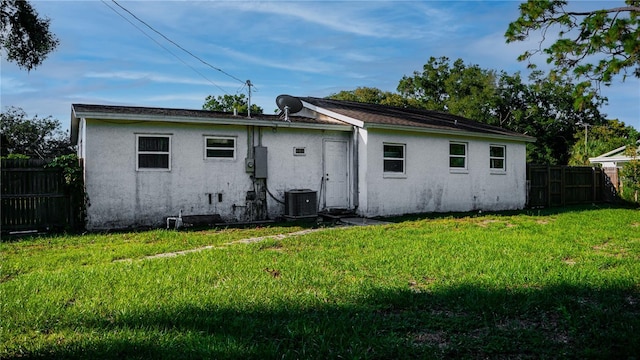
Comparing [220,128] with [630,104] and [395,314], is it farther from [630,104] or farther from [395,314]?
[630,104]

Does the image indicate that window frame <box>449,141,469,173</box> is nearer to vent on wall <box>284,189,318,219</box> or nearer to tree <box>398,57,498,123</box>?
vent on wall <box>284,189,318,219</box>

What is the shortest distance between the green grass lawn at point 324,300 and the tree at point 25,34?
964 centimetres

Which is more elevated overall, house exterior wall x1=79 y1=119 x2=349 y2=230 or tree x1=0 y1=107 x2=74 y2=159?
tree x1=0 y1=107 x2=74 y2=159

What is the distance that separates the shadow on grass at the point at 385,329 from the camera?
10.7ft

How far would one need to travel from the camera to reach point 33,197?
9.95 m

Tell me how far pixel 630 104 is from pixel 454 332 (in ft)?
52.9

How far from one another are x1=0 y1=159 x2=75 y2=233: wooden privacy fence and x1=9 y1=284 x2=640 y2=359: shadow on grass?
24.6ft

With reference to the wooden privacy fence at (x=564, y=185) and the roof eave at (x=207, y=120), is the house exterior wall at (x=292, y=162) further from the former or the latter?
the wooden privacy fence at (x=564, y=185)

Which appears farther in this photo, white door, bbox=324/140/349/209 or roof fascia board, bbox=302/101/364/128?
white door, bbox=324/140/349/209

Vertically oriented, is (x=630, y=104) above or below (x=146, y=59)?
below

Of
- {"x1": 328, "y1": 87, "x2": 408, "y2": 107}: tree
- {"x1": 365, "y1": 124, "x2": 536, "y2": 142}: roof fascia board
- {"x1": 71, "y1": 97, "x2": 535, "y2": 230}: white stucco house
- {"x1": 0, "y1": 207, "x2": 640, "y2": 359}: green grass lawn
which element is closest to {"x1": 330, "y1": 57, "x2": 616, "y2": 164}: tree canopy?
{"x1": 328, "y1": 87, "x2": 408, "y2": 107}: tree

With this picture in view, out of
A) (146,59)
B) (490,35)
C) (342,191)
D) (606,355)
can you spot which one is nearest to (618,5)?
→ (490,35)

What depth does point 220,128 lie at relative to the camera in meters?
11.9

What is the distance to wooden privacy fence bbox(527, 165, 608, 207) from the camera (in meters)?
17.8
